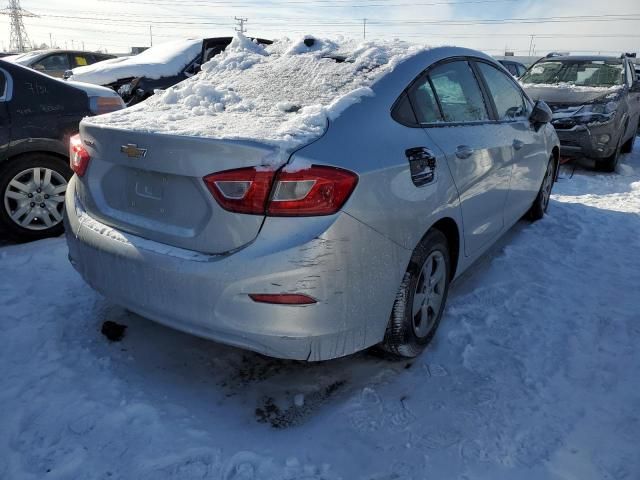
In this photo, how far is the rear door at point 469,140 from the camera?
2.77 metres

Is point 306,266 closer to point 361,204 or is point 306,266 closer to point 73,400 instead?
point 361,204

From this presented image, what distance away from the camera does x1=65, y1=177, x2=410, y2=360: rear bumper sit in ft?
6.60

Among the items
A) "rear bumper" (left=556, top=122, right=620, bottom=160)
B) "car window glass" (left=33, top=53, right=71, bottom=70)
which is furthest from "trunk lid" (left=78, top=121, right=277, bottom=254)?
"car window glass" (left=33, top=53, right=71, bottom=70)

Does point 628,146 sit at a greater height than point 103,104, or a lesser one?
lesser

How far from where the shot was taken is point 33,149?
4.17 metres

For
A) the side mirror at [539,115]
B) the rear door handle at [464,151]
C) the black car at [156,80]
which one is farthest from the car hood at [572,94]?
the rear door handle at [464,151]

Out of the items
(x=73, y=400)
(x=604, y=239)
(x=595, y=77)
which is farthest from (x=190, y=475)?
(x=595, y=77)

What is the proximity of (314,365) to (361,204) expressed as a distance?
1.05 m

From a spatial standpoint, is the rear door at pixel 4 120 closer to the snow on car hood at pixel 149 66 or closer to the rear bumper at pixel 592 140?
the snow on car hood at pixel 149 66

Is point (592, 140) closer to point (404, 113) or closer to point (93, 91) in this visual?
point (404, 113)

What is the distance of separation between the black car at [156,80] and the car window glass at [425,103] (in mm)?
6469

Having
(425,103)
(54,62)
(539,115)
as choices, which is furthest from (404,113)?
(54,62)

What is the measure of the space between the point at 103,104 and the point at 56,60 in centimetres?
1015

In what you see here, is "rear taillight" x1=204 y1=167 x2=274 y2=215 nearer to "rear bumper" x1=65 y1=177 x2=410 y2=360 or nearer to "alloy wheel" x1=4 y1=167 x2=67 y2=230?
"rear bumper" x1=65 y1=177 x2=410 y2=360
